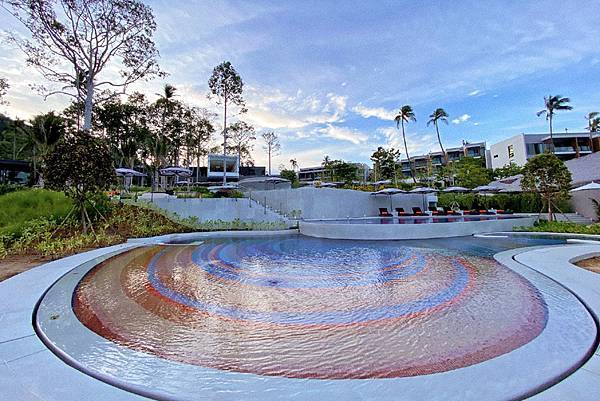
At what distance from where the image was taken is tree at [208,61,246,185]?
24703 millimetres

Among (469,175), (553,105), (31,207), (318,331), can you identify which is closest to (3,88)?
(31,207)

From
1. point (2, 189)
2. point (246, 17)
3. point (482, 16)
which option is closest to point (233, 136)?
point (2, 189)

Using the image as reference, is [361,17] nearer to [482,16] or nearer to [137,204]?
[482,16]

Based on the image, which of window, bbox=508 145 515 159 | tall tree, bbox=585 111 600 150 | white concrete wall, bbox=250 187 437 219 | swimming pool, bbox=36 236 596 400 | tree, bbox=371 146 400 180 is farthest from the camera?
window, bbox=508 145 515 159

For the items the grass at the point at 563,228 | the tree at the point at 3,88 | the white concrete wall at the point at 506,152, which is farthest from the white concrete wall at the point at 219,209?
the white concrete wall at the point at 506,152

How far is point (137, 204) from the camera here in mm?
14273

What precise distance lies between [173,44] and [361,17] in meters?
9.19

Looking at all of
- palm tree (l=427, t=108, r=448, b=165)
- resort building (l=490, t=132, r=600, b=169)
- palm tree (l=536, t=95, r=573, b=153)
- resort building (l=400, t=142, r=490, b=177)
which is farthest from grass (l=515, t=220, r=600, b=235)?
resort building (l=400, t=142, r=490, b=177)

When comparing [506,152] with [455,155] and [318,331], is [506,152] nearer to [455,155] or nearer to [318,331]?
[455,155]

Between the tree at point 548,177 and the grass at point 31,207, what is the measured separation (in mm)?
19954

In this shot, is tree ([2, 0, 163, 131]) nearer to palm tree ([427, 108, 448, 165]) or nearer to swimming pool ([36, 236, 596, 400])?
swimming pool ([36, 236, 596, 400])

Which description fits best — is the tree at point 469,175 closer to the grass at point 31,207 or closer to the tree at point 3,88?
the grass at point 31,207

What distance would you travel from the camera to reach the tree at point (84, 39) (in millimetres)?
15250

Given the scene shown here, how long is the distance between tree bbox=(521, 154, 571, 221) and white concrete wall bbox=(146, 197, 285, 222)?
12231 millimetres
